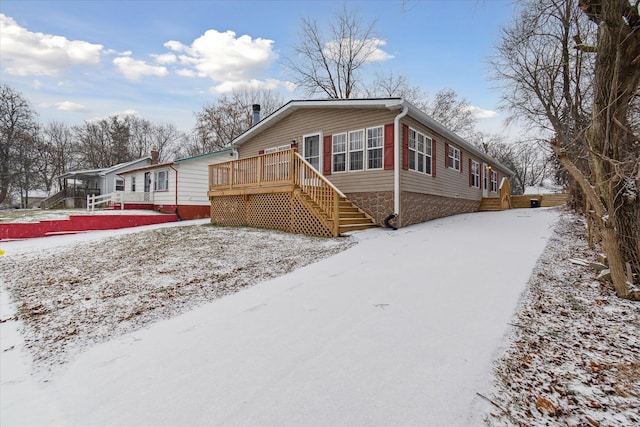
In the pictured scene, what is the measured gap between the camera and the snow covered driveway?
6.46 ft

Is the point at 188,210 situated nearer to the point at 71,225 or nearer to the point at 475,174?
the point at 71,225

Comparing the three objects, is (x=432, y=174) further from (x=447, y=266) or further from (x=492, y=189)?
(x=492, y=189)

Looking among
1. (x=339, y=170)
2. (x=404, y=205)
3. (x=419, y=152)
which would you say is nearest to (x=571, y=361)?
(x=404, y=205)

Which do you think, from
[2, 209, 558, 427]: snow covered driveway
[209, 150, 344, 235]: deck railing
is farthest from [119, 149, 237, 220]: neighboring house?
[2, 209, 558, 427]: snow covered driveway

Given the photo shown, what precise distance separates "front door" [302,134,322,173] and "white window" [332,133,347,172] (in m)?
0.69

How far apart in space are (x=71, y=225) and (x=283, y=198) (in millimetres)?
8819

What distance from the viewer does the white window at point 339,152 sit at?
1034 cm

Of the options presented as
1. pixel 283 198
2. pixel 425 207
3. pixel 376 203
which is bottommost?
pixel 425 207

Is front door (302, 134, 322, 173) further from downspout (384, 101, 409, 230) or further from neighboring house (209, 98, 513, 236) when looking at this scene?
downspout (384, 101, 409, 230)

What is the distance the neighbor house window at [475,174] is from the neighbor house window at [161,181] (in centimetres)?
1566

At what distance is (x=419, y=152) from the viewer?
34.1ft

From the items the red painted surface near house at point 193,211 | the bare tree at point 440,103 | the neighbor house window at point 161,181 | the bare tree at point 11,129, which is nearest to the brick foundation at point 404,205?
the red painted surface near house at point 193,211

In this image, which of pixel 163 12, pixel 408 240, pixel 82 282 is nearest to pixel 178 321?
pixel 82 282

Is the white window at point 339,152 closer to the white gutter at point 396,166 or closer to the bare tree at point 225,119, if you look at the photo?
the white gutter at point 396,166
